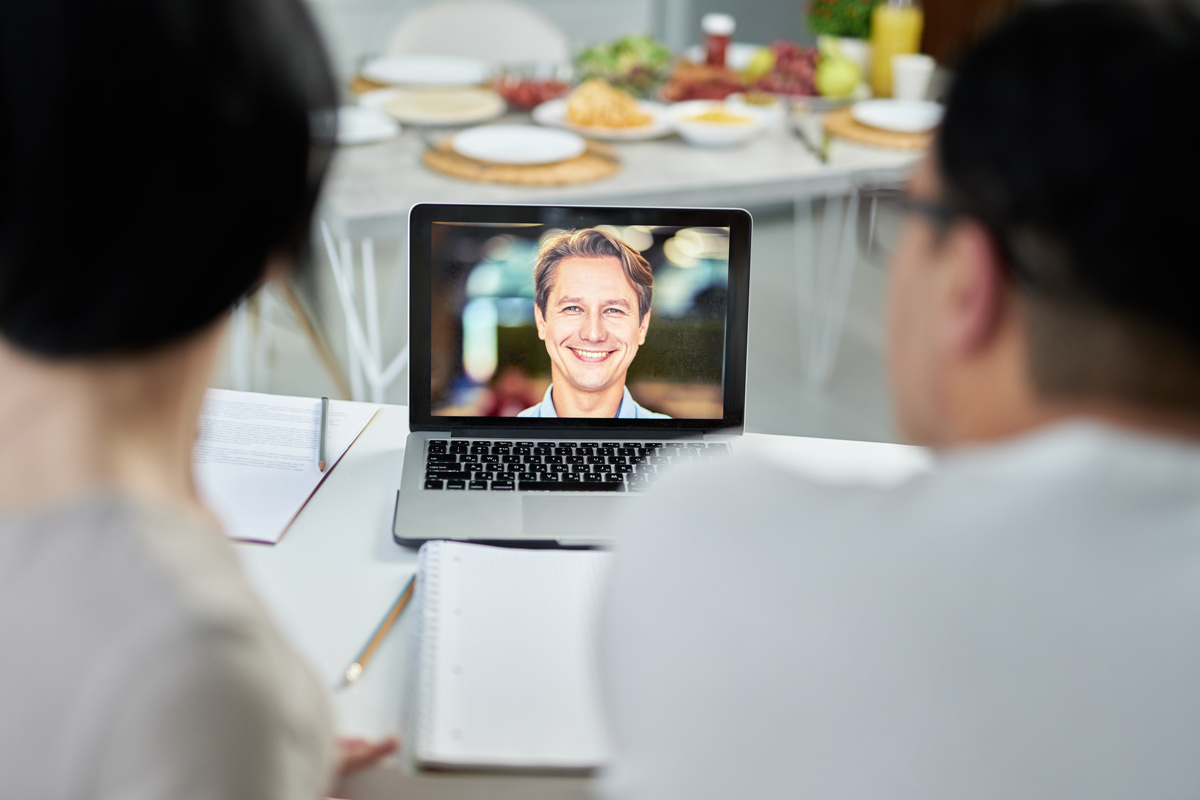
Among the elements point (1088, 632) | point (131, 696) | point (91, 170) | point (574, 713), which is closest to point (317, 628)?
point (574, 713)

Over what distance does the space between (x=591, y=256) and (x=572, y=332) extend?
0.09 meters

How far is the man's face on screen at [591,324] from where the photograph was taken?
3.68 ft

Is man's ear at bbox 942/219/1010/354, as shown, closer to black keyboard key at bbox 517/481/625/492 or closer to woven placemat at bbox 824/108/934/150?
black keyboard key at bbox 517/481/625/492

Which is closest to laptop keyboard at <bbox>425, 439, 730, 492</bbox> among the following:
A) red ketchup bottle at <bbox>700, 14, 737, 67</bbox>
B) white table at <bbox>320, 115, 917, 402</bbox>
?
white table at <bbox>320, 115, 917, 402</bbox>

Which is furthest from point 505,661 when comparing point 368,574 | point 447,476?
point 447,476

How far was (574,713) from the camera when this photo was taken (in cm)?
75

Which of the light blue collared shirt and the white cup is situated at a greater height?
the white cup

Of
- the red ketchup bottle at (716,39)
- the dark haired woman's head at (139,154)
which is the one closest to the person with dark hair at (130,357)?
the dark haired woman's head at (139,154)

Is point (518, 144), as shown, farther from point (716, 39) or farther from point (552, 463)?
point (552, 463)

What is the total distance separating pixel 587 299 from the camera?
1129 mm

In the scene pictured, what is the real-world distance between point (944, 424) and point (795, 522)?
0.51 ft

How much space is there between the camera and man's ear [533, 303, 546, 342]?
1.12 m

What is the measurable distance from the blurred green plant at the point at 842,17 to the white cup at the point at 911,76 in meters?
0.23

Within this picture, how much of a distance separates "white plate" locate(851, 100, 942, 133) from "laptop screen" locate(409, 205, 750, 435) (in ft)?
4.23
